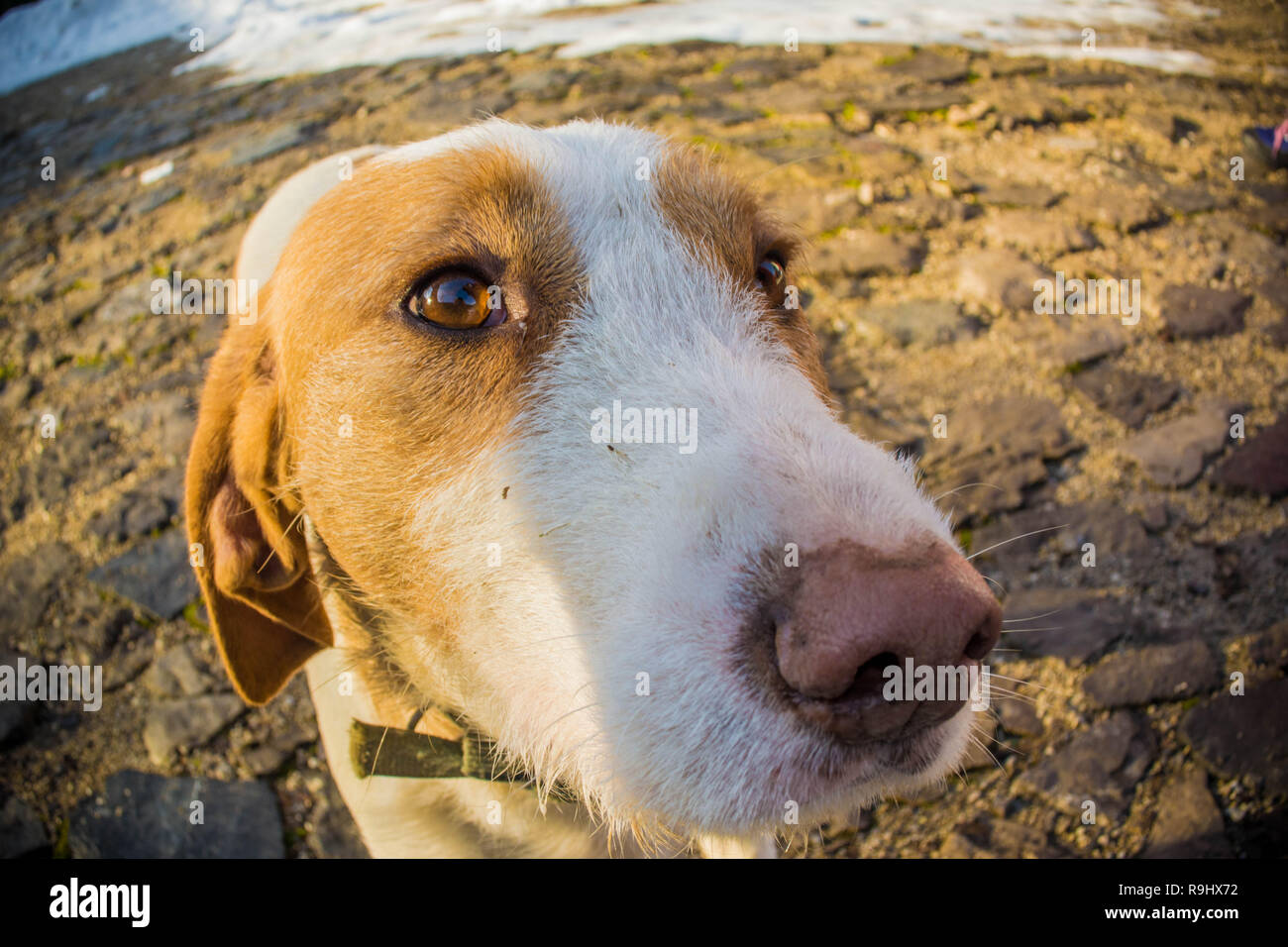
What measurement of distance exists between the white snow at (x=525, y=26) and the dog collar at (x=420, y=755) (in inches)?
308

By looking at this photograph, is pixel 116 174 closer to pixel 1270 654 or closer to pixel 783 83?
pixel 783 83

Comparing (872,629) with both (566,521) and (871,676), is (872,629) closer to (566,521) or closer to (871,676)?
(871,676)

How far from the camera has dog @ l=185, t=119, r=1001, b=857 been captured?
4.36 feet

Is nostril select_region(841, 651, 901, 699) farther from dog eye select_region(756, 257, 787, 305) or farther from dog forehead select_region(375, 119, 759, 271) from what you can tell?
dog eye select_region(756, 257, 787, 305)

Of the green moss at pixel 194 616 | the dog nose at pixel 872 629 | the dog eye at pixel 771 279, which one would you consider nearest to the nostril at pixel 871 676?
the dog nose at pixel 872 629

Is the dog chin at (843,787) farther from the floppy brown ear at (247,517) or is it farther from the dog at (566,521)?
the floppy brown ear at (247,517)

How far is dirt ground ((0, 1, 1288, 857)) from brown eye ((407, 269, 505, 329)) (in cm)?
182

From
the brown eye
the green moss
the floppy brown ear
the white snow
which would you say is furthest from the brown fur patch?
the white snow

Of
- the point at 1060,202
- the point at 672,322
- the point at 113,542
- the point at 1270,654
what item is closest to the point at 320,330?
the point at 672,322

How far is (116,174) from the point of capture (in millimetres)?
7352

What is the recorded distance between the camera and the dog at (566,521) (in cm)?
133

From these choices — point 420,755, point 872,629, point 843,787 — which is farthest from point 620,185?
point 420,755

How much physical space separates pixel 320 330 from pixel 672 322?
2.97 ft

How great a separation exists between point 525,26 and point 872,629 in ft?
31.7
